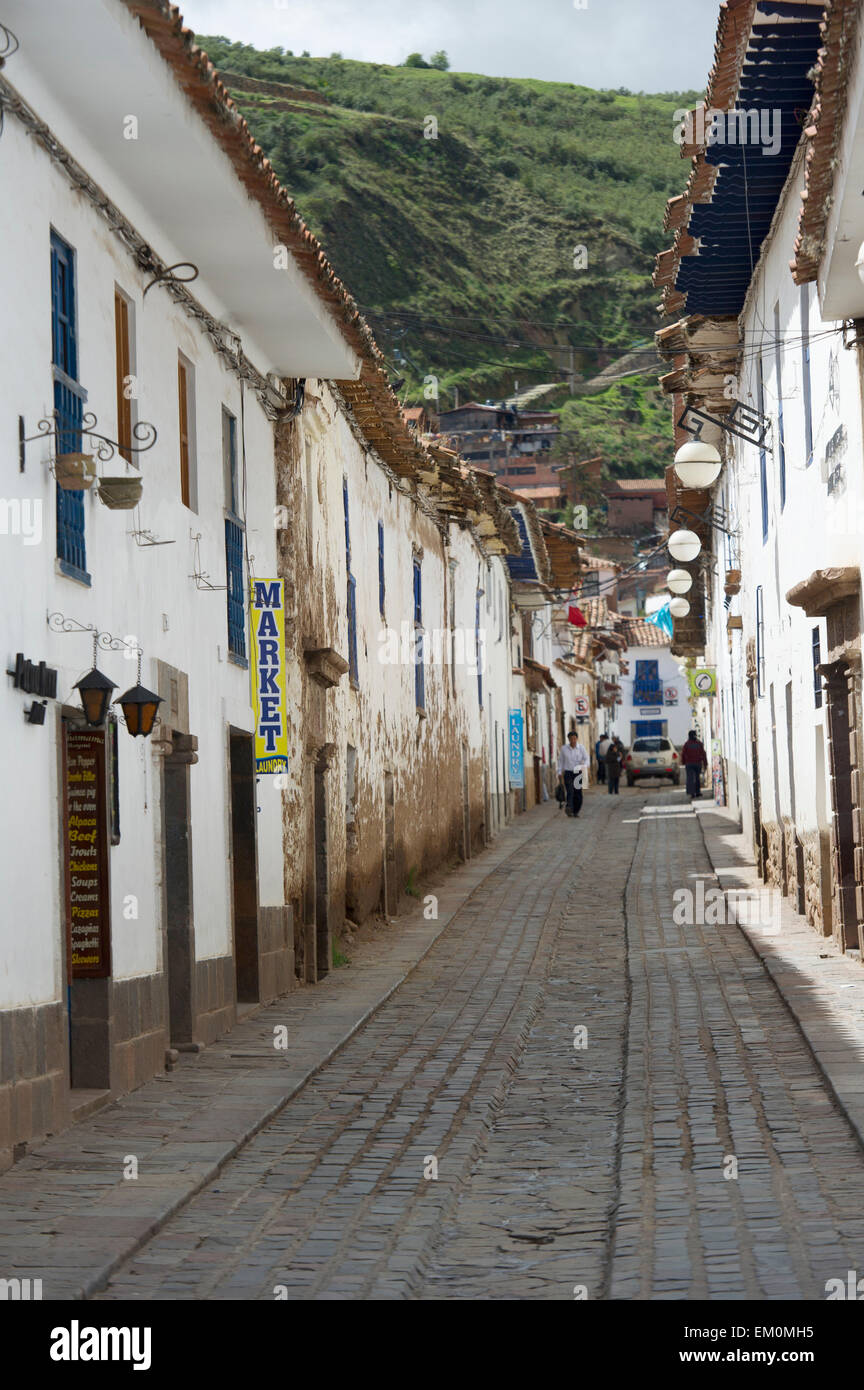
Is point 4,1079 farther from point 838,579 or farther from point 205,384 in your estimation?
point 838,579

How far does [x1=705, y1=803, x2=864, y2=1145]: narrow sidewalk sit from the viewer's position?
9.50 metres

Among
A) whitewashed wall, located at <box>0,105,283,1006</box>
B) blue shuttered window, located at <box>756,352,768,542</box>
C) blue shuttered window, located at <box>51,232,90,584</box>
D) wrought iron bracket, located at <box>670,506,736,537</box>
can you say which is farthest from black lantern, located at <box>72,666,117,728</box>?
wrought iron bracket, located at <box>670,506,736,537</box>

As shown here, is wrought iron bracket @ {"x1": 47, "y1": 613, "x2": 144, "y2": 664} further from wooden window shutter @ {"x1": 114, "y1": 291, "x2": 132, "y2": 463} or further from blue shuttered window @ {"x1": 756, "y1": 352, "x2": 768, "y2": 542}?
blue shuttered window @ {"x1": 756, "y1": 352, "x2": 768, "y2": 542}

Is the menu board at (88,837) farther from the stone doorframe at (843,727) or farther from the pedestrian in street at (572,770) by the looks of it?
the pedestrian in street at (572,770)

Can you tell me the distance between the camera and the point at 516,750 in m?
39.3

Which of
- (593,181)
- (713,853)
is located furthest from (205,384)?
(593,181)

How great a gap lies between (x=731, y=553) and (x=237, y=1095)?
17.3 metres

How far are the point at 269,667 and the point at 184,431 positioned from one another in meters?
2.43

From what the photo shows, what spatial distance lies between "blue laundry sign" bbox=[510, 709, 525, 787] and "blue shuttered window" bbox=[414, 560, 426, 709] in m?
13.8

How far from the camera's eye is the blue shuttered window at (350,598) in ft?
61.4

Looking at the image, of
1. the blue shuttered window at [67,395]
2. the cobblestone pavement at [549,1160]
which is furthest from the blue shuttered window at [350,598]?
the blue shuttered window at [67,395]

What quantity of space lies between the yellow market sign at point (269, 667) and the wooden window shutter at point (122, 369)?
3475 mm

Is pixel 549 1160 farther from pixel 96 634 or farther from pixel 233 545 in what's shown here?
pixel 233 545

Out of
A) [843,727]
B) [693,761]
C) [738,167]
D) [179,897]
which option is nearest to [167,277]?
[179,897]
